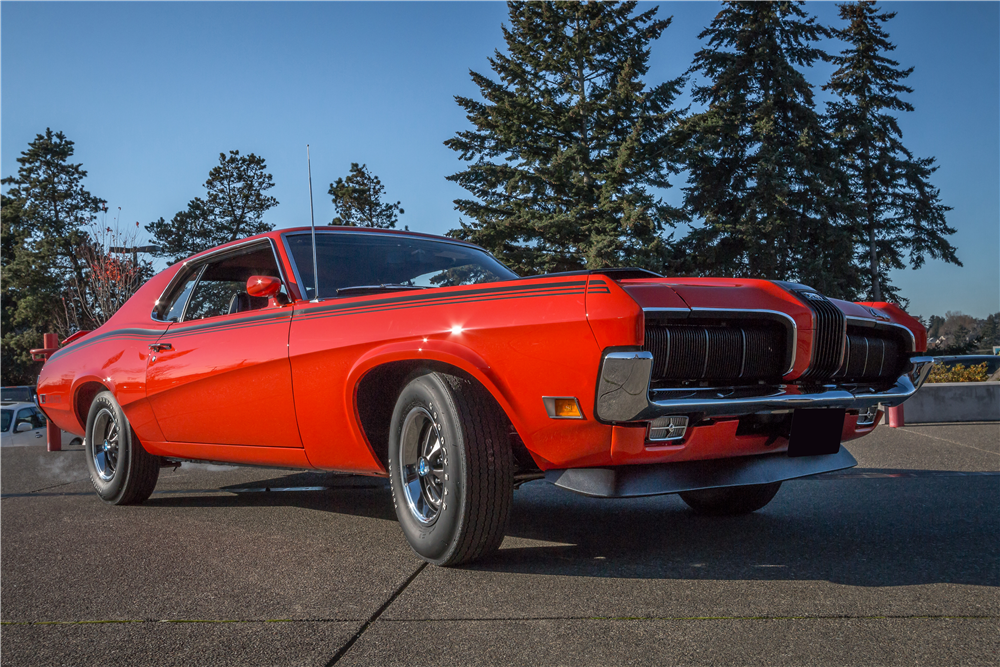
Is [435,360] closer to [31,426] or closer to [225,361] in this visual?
[225,361]

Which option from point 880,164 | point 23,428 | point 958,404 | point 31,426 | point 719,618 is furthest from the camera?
point 880,164

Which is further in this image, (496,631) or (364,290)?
(364,290)

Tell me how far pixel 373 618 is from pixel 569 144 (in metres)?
26.2

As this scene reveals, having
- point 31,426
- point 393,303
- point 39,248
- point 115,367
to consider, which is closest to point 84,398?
point 115,367

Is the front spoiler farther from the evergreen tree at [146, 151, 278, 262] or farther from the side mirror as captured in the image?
the evergreen tree at [146, 151, 278, 262]

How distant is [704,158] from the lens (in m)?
26.7

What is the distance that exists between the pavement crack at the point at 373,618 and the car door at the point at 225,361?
3.54 ft

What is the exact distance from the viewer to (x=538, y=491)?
529cm

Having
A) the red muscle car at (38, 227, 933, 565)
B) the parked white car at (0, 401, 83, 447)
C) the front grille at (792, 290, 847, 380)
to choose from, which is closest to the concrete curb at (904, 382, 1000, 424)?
the red muscle car at (38, 227, 933, 565)

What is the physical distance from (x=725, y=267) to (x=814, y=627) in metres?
28.1

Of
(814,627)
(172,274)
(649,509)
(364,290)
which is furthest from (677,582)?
(172,274)

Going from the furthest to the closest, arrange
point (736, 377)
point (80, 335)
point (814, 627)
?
point (80, 335), point (736, 377), point (814, 627)

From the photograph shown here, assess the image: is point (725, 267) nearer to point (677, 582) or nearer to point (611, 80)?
point (611, 80)

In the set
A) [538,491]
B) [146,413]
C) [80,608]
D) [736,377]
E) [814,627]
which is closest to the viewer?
[814,627]
